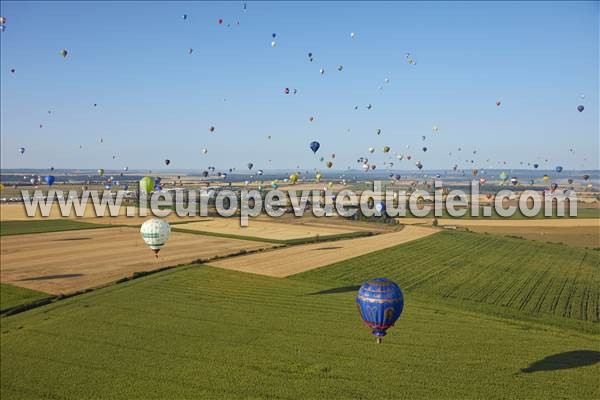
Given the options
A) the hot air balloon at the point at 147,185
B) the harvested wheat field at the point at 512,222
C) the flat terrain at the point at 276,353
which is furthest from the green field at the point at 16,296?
the harvested wheat field at the point at 512,222

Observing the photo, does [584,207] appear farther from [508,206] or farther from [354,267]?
[354,267]

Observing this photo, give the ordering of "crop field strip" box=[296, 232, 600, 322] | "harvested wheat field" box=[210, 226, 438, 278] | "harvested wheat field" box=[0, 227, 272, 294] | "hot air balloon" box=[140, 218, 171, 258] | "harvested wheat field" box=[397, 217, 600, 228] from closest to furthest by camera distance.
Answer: "crop field strip" box=[296, 232, 600, 322] < "hot air balloon" box=[140, 218, 171, 258] < "harvested wheat field" box=[0, 227, 272, 294] < "harvested wheat field" box=[210, 226, 438, 278] < "harvested wheat field" box=[397, 217, 600, 228]

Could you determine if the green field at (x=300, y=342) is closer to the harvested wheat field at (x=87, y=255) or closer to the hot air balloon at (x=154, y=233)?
the hot air balloon at (x=154, y=233)

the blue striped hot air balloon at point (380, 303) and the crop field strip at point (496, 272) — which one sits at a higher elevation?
the blue striped hot air balloon at point (380, 303)

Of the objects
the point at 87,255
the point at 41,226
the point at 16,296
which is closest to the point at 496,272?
A: the point at 16,296

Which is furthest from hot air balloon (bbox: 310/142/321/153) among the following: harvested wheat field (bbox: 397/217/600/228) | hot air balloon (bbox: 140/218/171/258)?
hot air balloon (bbox: 140/218/171/258)

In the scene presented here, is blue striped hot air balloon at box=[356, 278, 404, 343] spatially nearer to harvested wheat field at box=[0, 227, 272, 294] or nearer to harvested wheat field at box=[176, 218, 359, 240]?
harvested wheat field at box=[0, 227, 272, 294]
